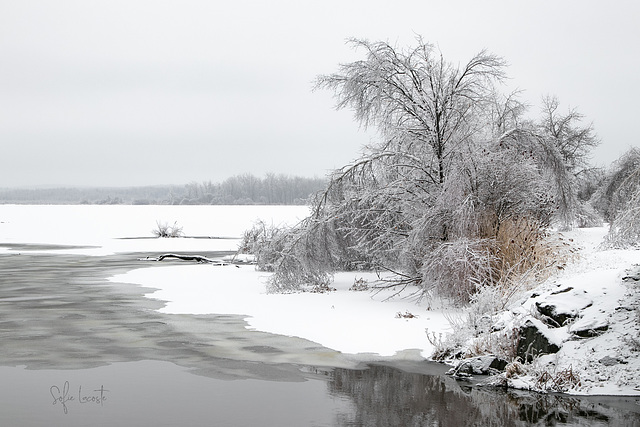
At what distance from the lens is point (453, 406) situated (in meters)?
8.92

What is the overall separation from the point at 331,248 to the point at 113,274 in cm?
926

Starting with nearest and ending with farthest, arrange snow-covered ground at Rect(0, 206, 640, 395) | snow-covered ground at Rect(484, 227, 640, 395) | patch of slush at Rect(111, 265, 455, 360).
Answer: snow-covered ground at Rect(484, 227, 640, 395) < snow-covered ground at Rect(0, 206, 640, 395) < patch of slush at Rect(111, 265, 455, 360)

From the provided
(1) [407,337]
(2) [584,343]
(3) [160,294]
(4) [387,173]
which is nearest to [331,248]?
(4) [387,173]

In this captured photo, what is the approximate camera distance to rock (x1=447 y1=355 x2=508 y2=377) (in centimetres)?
1059

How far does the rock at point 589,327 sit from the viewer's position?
10.4 metres

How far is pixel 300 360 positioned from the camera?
456 inches

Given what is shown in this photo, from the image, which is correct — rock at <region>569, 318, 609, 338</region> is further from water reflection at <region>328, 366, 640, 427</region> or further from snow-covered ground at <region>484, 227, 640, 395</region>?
water reflection at <region>328, 366, 640, 427</region>

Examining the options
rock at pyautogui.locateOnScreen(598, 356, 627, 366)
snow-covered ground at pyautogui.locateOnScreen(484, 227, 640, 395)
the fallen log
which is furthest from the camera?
the fallen log

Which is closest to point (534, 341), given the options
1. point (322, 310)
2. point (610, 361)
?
point (610, 361)

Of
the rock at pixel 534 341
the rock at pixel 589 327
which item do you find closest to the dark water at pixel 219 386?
the rock at pixel 534 341

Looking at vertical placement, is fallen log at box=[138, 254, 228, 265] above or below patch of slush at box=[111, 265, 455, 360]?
above

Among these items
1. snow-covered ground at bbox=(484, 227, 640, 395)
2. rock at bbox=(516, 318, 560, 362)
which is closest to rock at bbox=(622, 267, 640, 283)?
snow-covered ground at bbox=(484, 227, 640, 395)

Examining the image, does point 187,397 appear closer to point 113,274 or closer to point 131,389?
point 131,389

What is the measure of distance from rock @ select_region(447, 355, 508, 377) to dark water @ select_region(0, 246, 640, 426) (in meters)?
0.33
